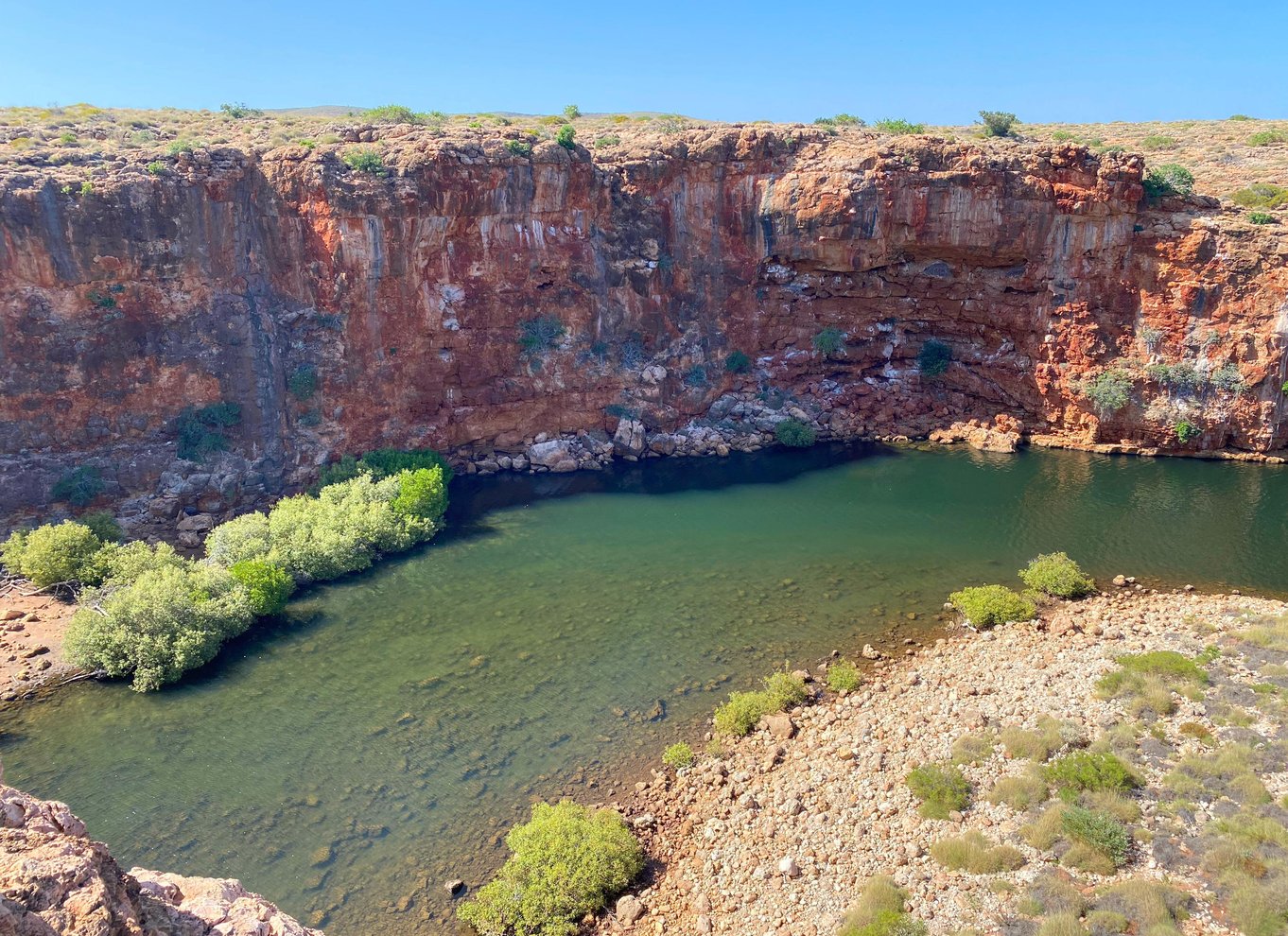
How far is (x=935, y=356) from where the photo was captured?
38.5m

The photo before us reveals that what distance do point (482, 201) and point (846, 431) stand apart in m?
20.0

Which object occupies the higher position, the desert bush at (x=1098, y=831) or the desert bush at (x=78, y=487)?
the desert bush at (x=78, y=487)

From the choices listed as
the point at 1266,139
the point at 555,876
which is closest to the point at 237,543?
the point at 555,876

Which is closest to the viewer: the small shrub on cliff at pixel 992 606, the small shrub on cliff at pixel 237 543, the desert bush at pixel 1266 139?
the small shrub on cliff at pixel 992 606

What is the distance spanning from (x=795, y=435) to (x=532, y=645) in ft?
66.5

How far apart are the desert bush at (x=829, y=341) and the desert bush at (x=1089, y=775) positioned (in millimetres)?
26822

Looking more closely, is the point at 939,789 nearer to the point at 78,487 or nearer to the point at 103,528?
the point at 103,528

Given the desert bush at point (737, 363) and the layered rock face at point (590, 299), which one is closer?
the layered rock face at point (590, 299)

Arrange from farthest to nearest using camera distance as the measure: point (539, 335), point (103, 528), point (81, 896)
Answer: point (539, 335) → point (103, 528) → point (81, 896)

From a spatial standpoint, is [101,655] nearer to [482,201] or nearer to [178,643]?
[178,643]

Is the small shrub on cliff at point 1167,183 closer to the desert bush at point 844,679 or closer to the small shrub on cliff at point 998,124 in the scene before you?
the small shrub on cliff at point 998,124

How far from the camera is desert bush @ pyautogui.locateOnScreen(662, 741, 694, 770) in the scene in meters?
16.5

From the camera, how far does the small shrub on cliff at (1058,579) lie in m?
22.9

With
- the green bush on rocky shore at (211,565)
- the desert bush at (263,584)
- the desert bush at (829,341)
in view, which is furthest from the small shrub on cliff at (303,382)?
the desert bush at (829,341)
